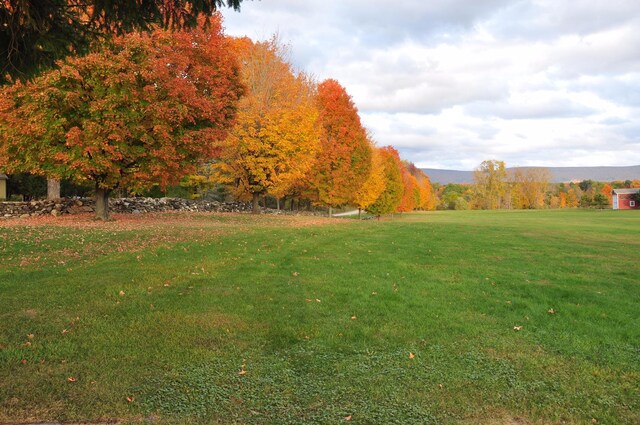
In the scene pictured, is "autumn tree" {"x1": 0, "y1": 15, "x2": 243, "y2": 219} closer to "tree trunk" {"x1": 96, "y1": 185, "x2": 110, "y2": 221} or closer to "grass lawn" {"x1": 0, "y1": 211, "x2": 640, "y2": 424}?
"tree trunk" {"x1": 96, "y1": 185, "x2": 110, "y2": 221}

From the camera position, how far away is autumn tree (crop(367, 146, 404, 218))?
46969 mm

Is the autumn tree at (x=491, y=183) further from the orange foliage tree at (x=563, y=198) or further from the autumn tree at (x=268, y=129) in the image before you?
the autumn tree at (x=268, y=129)

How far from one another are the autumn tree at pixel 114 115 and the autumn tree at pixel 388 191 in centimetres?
3200

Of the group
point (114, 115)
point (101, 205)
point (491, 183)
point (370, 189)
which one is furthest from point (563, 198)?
point (114, 115)

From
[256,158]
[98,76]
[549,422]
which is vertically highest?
[98,76]

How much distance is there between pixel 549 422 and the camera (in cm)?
354

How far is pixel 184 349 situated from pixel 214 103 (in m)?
13.4

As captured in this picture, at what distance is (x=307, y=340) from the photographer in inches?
208

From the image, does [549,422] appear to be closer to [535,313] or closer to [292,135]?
[535,313]

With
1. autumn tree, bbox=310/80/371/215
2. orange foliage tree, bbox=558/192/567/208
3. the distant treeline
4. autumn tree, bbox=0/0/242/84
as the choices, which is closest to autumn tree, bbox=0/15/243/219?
autumn tree, bbox=0/0/242/84

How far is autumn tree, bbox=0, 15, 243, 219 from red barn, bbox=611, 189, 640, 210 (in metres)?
89.3

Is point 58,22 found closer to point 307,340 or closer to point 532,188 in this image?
point 307,340

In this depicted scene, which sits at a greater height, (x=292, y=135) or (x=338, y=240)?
(x=292, y=135)

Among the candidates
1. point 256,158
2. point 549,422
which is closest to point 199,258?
point 549,422
